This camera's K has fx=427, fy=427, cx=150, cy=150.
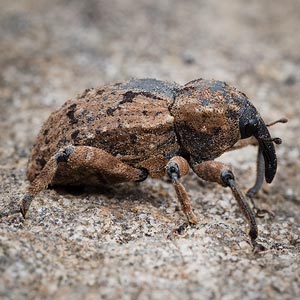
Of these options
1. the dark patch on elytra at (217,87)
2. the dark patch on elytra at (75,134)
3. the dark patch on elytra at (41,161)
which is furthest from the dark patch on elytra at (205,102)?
the dark patch on elytra at (41,161)

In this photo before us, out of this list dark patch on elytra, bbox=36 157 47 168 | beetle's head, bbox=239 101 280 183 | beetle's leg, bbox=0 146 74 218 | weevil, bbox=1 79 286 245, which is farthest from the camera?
dark patch on elytra, bbox=36 157 47 168

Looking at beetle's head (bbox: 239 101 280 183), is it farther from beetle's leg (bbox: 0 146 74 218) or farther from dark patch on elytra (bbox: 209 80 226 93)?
beetle's leg (bbox: 0 146 74 218)

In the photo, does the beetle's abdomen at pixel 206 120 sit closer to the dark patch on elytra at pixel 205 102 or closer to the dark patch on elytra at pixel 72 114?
the dark patch on elytra at pixel 205 102

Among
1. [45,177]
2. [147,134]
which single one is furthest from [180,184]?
[45,177]

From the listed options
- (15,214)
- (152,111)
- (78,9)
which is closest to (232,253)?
(152,111)

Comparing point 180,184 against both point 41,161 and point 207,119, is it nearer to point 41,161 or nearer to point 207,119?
point 207,119

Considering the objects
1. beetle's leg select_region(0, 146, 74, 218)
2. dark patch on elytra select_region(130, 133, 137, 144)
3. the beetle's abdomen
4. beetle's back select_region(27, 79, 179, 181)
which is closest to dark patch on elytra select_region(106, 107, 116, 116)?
beetle's back select_region(27, 79, 179, 181)
